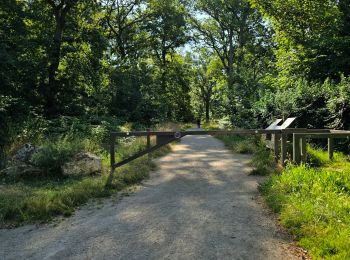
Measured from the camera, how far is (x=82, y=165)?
8.53 metres

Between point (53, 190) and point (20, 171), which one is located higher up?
point (20, 171)

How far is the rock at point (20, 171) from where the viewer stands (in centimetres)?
824

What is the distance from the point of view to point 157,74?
1468 inches

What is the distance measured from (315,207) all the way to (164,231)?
87.3 inches

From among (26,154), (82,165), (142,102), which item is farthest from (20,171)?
(142,102)

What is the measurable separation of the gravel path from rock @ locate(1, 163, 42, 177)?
2569 mm

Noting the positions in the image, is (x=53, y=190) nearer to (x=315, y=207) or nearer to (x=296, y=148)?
(x=315, y=207)

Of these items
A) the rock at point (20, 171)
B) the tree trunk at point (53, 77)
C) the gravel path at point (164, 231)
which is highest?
the tree trunk at point (53, 77)

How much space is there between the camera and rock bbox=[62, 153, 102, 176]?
8.42 meters

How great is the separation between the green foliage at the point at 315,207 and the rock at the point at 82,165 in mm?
Answer: 4060

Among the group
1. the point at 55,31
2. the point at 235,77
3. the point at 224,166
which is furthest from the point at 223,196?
the point at 235,77

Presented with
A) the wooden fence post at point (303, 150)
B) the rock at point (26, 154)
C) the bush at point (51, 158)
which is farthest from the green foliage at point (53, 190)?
the wooden fence post at point (303, 150)

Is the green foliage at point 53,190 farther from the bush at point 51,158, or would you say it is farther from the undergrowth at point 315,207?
the undergrowth at point 315,207

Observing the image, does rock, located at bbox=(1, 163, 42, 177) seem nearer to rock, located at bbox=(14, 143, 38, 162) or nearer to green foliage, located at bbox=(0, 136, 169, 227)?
green foliage, located at bbox=(0, 136, 169, 227)
